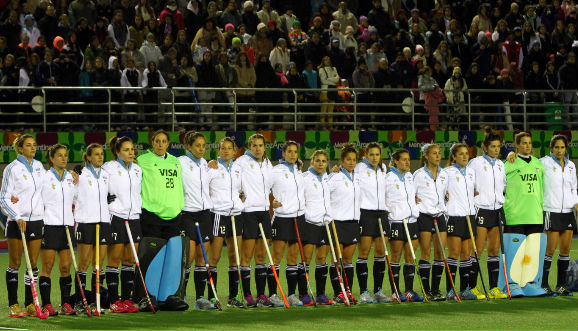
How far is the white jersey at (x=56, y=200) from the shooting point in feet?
45.7

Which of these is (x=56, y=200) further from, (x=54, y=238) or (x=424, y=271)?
(x=424, y=271)

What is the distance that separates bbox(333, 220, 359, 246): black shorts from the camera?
15234 millimetres

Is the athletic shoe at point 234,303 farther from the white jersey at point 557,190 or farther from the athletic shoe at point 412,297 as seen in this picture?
the white jersey at point 557,190

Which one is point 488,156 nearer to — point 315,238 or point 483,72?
point 315,238

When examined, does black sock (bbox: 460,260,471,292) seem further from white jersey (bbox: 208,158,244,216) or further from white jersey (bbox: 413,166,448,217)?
white jersey (bbox: 208,158,244,216)

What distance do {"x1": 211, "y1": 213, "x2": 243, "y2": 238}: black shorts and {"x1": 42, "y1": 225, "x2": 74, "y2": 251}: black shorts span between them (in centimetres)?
197

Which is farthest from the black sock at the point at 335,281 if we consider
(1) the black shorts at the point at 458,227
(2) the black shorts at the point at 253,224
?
(1) the black shorts at the point at 458,227

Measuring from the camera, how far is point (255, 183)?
49.5ft

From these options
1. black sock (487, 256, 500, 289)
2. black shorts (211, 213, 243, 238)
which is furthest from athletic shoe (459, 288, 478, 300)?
black shorts (211, 213, 243, 238)

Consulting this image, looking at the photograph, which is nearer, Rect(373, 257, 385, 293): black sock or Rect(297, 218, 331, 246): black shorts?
Rect(297, 218, 331, 246): black shorts

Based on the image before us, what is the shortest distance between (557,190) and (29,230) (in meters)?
7.20

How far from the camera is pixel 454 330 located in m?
13.0

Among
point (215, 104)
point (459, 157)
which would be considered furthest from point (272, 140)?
point (459, 157)

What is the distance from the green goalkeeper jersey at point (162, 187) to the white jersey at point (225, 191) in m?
0.55
